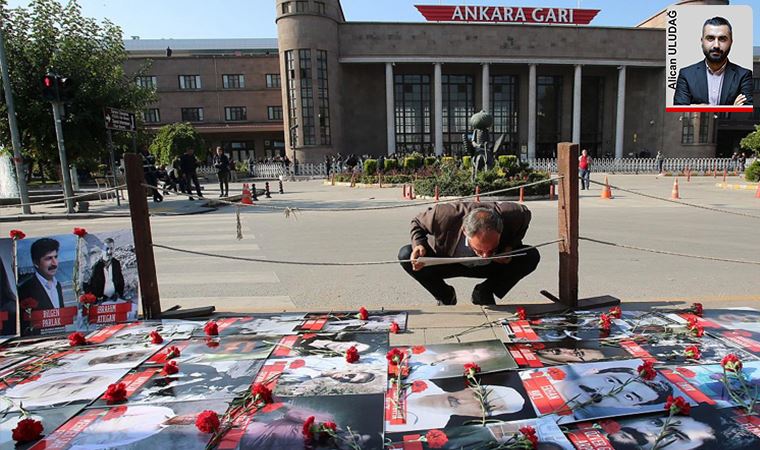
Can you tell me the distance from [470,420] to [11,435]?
219 centimetres

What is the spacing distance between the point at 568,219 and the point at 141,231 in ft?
11.6

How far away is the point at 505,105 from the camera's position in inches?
1966

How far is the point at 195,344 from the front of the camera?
324 centimetres

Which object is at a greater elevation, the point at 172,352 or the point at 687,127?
the point at 687,127

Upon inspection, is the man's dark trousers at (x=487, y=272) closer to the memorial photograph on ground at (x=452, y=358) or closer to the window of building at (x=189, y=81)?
the memorial photograph on ground at (x=452, y=358)

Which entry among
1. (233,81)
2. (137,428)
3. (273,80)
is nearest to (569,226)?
(137,428)

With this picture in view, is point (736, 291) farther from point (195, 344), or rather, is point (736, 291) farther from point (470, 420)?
point (195, 344)

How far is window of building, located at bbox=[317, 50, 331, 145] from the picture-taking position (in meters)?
41.1

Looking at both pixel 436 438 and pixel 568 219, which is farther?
pixel 568 219

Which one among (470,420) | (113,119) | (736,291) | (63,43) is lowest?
(736,291)

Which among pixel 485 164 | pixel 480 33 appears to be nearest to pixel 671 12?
pixel 480 33

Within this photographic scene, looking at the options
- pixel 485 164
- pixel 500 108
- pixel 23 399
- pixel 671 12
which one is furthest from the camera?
pixel 500 108

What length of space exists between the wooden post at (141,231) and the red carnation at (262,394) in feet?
6.48

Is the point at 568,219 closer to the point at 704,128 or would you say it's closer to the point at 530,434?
the point at 530,434
